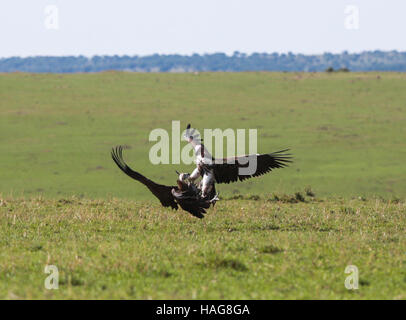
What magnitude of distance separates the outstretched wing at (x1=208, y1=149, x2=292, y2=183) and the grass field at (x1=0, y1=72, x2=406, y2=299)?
947mm

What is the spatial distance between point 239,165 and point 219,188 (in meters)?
27.3

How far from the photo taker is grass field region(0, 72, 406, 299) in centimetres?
932

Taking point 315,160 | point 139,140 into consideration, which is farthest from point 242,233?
point 139,140

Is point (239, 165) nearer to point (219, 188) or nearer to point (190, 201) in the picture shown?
point (190, 201)

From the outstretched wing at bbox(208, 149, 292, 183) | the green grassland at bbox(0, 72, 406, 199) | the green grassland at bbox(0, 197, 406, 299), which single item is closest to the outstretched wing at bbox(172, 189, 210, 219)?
the green grassland at bbox(0, 197, 406, 299)

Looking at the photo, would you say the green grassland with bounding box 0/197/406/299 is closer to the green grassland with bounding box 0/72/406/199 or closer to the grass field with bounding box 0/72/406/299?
the grass field with bounding box 0/72/406/299

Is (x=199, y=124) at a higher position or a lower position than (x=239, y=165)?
lower

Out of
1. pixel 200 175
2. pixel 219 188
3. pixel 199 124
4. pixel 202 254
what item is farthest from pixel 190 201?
pixel 199 124

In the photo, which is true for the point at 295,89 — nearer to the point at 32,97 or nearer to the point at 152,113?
the point at 152,113

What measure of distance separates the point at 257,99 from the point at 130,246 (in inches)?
2475

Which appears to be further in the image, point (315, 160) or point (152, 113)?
A: point (152, 113)

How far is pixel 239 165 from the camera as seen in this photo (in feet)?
43.8

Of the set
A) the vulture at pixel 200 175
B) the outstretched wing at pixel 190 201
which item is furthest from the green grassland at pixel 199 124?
the outstretched wing at pixel 190 201

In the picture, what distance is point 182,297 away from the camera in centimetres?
830
